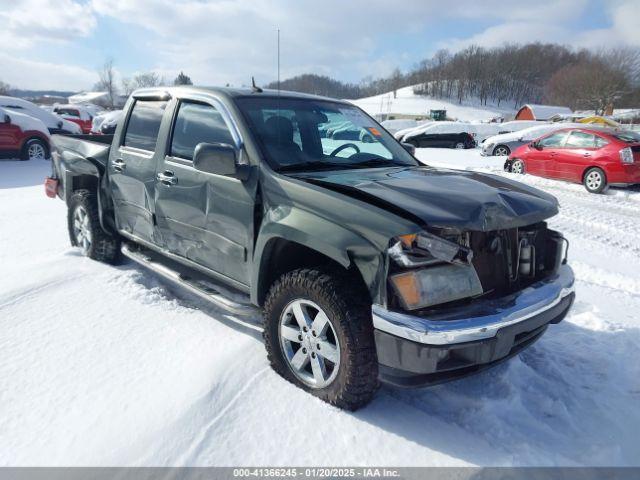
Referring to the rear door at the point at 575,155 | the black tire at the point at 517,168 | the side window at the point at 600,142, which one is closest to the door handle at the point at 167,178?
the rear door at the point at 575,155

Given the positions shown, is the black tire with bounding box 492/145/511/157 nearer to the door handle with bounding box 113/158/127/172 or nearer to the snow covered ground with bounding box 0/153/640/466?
the snow covered ground with bounding box 0/153/640/466

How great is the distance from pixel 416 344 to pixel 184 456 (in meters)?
1.24

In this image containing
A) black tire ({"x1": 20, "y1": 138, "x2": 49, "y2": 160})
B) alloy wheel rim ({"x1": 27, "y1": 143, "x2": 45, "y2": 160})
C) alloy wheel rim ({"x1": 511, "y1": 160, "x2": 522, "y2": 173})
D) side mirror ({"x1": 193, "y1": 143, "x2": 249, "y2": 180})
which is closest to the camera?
side mirror ({"x1": 193, "y1": 143, "x2": 249, "y2": 180})

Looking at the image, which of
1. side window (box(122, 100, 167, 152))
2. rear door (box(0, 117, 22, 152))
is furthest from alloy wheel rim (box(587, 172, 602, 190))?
rear door (box(0, 117, 22, 152))

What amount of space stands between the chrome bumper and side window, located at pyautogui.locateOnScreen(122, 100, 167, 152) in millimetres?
2641

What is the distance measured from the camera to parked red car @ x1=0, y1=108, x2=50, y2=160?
12.9m

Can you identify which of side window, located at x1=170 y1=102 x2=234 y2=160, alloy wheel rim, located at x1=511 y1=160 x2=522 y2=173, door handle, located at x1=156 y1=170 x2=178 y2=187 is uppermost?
side window, located at x1=170 y1=102 x2=234 y2=160

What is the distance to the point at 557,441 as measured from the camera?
238 cm

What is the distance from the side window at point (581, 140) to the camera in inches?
428

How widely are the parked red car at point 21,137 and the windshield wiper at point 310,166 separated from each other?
43.7ft

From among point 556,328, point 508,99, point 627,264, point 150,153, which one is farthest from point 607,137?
point 508,99

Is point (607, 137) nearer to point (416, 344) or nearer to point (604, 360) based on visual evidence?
point (604, 360)

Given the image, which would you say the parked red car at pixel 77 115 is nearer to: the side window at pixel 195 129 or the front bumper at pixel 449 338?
the side window at pixel 195 129

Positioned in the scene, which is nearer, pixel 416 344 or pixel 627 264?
pixel 416 344
